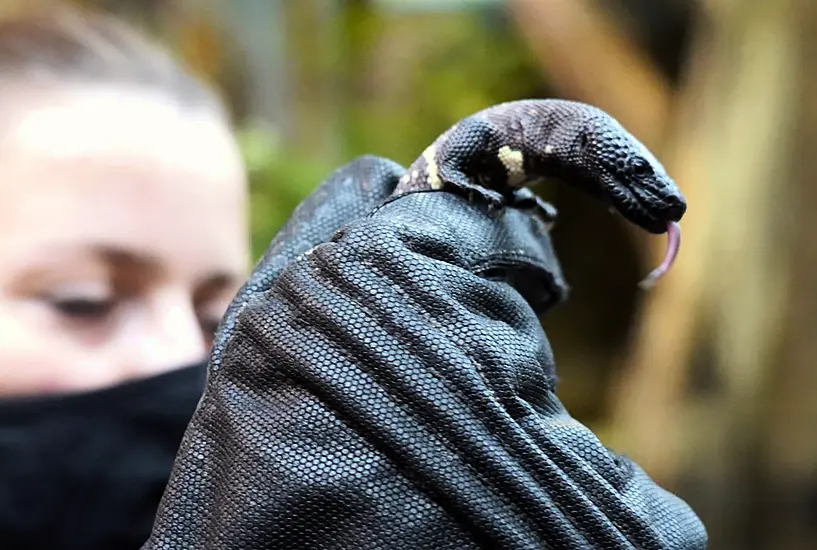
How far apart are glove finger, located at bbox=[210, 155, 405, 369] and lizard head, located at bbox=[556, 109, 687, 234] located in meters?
0.14

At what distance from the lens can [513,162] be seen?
0.53 metres

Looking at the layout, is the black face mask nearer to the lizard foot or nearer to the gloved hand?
the gloved hand

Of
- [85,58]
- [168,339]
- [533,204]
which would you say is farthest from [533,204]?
[85,58]

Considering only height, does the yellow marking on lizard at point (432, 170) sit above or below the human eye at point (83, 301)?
above

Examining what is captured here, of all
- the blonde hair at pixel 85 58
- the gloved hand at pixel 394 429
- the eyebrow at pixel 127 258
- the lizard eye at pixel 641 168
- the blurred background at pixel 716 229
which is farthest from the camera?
the blurred background at pixel 716 229

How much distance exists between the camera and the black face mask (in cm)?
67

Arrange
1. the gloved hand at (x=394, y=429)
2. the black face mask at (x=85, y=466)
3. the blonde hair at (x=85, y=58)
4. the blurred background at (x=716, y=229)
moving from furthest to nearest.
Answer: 1. the blurred background at (x=716, y=229)
2. the blonde hair at (x=85, y=58)
3. the black face mask at (x=85, y=466)
4. the gloved hand at (x=394, y=429)

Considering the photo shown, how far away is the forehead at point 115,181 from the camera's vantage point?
2.57 ft

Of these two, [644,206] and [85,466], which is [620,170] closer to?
[644,206]

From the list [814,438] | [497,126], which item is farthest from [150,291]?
[814,438]

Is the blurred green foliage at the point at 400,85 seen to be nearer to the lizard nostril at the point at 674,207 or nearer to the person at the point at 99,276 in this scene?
the person at the point at 99,276

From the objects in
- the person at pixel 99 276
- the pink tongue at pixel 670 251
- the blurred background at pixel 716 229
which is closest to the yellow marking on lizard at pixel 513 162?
the pink tongue at pixel 670 251

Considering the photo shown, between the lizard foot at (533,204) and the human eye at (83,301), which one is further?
the human eye at (83,301)

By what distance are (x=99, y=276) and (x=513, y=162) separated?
0.45m
